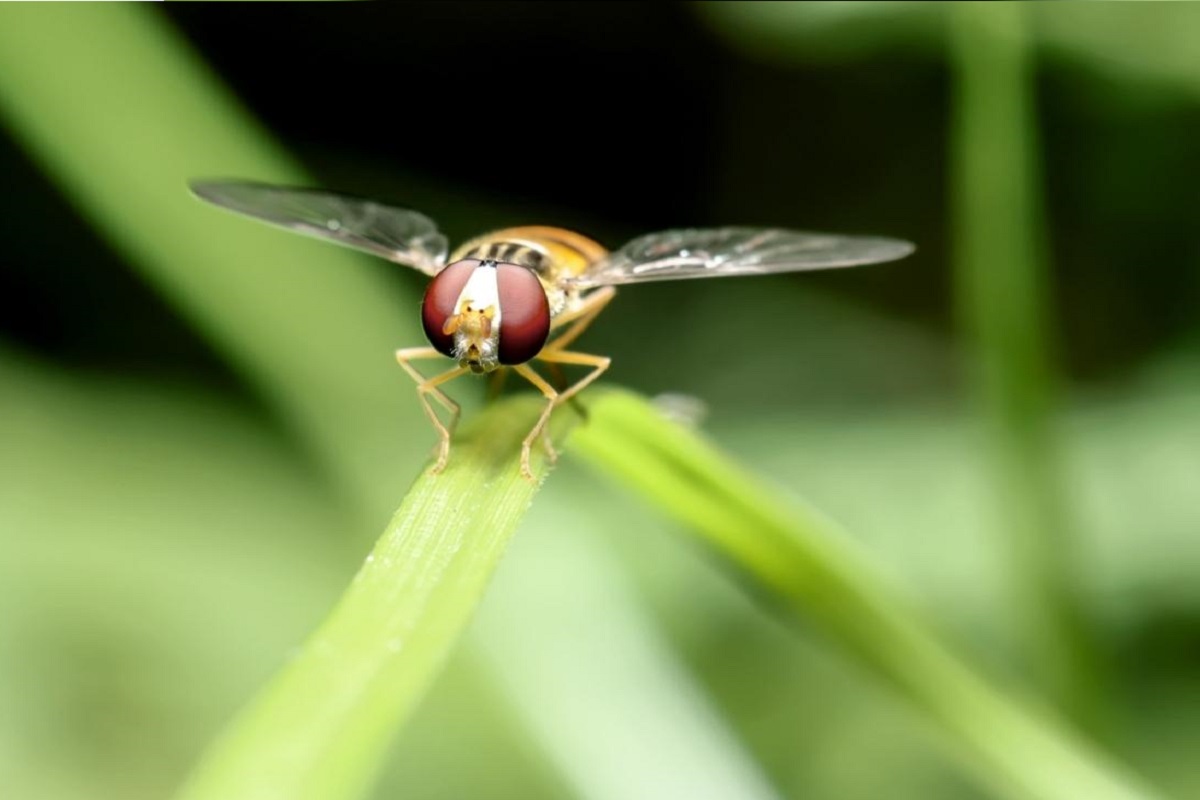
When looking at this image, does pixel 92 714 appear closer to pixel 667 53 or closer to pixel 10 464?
pixel 10 464

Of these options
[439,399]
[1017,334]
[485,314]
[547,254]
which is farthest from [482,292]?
[1017,334]

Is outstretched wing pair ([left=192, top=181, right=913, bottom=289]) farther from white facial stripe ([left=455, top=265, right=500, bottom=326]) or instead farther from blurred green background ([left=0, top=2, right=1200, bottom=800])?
blurred green background ([left=0, top=2, right=1200, bottom=800])

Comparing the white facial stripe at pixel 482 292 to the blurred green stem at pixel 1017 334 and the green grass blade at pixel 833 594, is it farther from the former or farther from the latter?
the blurred green stem at pixel 1017 334

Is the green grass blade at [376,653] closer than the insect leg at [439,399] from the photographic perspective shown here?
Yes

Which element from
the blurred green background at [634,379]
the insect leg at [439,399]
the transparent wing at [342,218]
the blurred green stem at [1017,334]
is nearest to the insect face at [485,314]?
the insect leg at [439,399]

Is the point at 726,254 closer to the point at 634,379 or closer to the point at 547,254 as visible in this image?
the point at 547,254

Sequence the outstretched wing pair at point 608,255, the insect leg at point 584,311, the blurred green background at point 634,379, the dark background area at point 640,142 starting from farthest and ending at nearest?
the dark background area at point 640,142
the blurred green background at point 634,379
the insect leg at point 584,311
the outstretched wing pair at point 608,255
